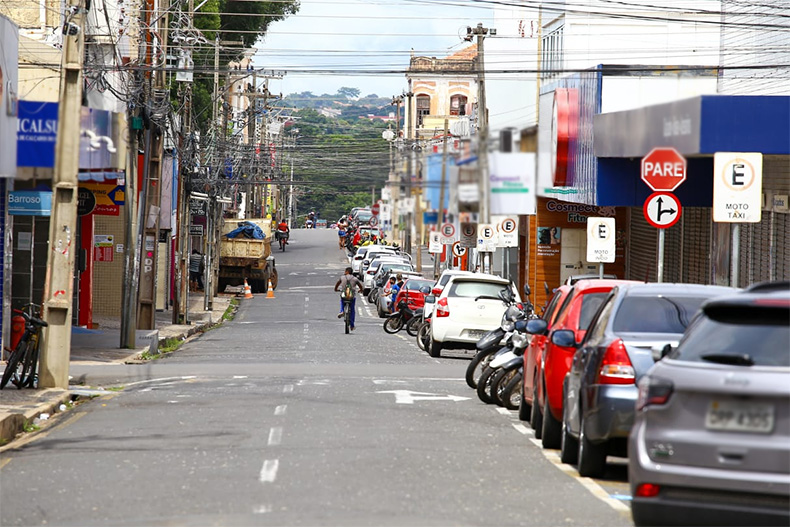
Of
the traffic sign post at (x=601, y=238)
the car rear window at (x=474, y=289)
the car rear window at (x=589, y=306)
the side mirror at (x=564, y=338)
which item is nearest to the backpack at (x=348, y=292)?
the car rear window at (x=474, y=289)

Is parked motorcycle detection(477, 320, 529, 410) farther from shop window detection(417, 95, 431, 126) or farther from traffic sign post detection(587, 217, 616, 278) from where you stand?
shop window detection(417, 95, 431, 126)

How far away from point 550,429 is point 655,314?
2610 mm

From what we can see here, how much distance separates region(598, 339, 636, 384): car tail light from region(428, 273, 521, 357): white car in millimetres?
15769

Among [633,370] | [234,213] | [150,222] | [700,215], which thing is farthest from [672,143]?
[234,213]

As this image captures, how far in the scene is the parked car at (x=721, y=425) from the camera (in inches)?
287

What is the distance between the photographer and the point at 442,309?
27.0 metres

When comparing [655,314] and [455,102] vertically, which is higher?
[455,102]

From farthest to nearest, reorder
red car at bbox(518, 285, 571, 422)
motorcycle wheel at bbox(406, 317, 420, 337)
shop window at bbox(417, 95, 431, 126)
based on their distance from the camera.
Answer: shop window at bbox(417, 95, 431, 126), motorcycle wheel at bbox(406, 317, 420, 337), red car at bbox(518, 285, 571, 422)

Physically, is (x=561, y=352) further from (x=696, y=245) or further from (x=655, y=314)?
(x=696, y=245)

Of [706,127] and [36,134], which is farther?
[36,134]

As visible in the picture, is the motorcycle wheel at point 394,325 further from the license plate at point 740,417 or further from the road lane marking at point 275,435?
the license plate at point 740,417

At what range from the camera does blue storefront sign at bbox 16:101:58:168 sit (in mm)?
15023

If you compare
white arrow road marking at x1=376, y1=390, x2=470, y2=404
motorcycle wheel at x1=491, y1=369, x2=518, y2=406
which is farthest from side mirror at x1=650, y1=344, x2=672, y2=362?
white arrow road marking at x1=376, y1=390, x2=470, y2=404

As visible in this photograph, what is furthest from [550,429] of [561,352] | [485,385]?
[485,385]
